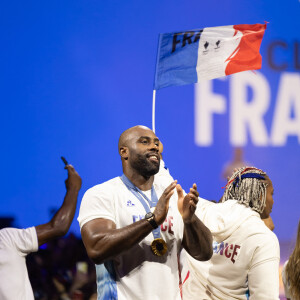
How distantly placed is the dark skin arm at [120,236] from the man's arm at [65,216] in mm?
1462

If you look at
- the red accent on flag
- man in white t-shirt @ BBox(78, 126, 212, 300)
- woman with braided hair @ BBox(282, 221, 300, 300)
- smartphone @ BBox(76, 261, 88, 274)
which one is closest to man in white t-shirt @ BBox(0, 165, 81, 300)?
smartphone @ BBox(76, 261, 88, 274)

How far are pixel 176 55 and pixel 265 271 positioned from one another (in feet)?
7.41

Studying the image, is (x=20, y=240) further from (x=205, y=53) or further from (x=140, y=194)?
(x=205, y=53)

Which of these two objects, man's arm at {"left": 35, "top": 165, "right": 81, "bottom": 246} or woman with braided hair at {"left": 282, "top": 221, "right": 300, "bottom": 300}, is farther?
man's arm at {"left": 35, "top": 165, "right": 81, "bottom": 246}

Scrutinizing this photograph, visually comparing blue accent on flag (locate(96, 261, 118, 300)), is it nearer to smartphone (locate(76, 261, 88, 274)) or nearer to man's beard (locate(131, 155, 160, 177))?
man's beard (locate(131, 155, 160, 177))

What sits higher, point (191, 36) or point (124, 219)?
point (191, 36)

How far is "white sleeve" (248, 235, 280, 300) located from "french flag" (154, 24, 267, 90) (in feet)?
6.16

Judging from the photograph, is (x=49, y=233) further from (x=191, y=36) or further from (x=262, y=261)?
(x=191, y=36)

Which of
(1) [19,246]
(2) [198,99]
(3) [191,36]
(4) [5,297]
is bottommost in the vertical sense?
(4) [5,297]

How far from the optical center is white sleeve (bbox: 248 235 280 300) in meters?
3.23

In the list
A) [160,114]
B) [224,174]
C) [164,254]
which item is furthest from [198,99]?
[164,254]

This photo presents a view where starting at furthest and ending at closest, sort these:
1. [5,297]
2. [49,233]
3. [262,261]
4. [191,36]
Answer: [191,36], [49,233], [5,297], [262,261]

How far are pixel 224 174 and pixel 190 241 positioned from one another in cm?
241

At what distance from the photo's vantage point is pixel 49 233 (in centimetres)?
409
